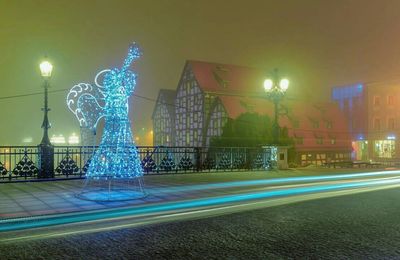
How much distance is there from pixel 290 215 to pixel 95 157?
228 inches

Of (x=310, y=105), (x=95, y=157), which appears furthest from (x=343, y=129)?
(x=95, y=157)

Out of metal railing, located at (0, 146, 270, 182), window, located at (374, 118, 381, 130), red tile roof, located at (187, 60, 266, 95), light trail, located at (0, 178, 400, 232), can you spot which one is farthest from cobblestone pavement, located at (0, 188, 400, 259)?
window, located at (374, 118, 381, 130)

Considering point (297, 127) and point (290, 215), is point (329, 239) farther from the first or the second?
point (297, 127)

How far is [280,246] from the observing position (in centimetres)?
611

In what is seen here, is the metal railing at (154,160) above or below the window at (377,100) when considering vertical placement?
below

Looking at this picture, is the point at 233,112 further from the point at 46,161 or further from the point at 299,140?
the point at 46,161

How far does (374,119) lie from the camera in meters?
55.4

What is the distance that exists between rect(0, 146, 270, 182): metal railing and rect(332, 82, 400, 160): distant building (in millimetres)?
36786

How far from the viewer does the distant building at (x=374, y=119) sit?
53.5m

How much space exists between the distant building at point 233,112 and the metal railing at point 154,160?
2167 centimetres

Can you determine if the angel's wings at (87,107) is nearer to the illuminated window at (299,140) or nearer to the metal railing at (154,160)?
the metal railing at (154,160)

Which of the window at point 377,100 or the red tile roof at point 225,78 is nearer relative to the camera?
the red tile roof at point 225,78

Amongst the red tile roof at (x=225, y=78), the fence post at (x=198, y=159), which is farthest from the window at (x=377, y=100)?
the fence post at (x=198, y=159)

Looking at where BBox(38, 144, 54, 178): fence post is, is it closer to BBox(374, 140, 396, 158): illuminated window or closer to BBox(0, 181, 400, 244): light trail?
BBox(0, 181, 400, 244): light trail
